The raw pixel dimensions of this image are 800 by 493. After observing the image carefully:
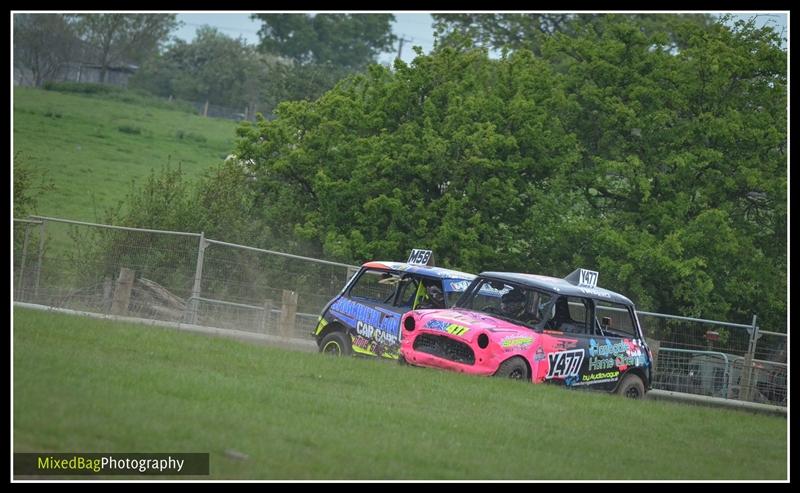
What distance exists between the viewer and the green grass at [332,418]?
31.9 feet

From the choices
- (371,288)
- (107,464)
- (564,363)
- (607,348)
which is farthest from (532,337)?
(107,464)

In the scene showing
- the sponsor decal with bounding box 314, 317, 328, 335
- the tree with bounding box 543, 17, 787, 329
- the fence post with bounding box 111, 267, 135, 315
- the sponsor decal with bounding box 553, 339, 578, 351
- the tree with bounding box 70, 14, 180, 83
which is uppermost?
the tree with bounding box 70, 14, 180, 83

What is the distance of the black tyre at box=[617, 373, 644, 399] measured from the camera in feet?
57.5

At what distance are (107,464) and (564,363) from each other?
887 cm

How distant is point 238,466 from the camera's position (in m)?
9.27

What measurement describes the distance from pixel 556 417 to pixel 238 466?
16.4 ft

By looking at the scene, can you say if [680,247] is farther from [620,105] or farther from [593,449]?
[593,449]

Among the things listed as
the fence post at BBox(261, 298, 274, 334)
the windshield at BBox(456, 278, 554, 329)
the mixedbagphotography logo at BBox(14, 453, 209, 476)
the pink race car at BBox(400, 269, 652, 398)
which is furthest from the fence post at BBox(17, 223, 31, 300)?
the mixedbagphotography logo at BBox(14, 453, 209, 476)

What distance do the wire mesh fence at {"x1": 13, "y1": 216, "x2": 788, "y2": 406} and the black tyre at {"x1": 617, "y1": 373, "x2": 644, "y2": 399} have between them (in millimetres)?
3360

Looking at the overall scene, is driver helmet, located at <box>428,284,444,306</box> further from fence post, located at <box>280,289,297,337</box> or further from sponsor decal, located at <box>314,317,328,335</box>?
fence post, located at <box>280,289,297,337</box>

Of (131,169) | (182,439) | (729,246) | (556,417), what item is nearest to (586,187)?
(729,246)

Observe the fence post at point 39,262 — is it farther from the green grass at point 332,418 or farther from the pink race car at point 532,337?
the pink race car at point 532,337

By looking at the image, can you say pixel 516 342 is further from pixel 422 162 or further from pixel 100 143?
pixel 100 143

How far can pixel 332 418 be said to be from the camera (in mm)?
11570
